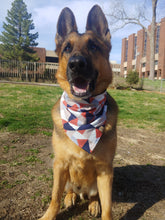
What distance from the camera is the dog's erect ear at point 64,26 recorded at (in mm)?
2551

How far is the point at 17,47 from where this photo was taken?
2939cm

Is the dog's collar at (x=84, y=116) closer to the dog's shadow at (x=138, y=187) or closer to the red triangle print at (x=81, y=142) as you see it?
the red triangle print at (x=81, y=142)

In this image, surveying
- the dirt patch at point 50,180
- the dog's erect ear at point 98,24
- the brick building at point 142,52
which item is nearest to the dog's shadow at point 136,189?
the dirt patch at point 50,180

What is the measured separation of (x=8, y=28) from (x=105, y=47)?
33.1 meters

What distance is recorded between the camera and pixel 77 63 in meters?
2.10

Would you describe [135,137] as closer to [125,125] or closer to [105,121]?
[125,125]

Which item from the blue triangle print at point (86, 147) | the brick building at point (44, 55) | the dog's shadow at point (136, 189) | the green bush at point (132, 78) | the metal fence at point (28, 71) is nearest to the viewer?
the blue triangle print at point (86, 147)

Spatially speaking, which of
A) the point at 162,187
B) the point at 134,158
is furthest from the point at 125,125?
the point at 162,187

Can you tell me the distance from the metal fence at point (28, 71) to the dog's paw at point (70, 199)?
17.7 m

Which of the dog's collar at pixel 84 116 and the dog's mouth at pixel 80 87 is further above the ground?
the dog's mouth at pixel 80 87

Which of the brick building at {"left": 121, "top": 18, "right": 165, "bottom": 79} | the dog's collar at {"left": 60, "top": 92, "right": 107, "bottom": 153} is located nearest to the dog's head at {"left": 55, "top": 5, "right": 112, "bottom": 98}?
the dog's collar at {"left": 60, "top": 92, "right": 107, "bottom": 153}

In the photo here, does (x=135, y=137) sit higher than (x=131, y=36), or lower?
lower

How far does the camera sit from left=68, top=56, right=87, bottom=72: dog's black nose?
2095mm

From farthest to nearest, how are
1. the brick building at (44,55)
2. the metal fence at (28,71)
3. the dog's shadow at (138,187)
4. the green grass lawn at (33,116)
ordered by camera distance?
1. the brick building at (44,55)
2. the metal fence at (28,71)
3. the green grass lawn at (33,116)
4. the dog's shadow at (138,187)
